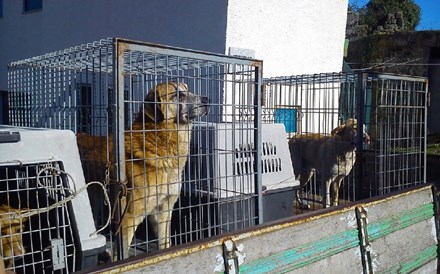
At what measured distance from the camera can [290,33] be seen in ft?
25.7

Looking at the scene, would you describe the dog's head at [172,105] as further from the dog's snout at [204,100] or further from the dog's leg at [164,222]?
the dog's leg at [164,222]

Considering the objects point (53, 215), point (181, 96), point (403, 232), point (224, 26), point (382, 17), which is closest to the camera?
point (53, 215)

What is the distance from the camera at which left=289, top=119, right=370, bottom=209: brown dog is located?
5656 mm

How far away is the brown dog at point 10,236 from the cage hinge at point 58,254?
21 centimetres

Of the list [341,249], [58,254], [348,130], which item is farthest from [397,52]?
[58,254]

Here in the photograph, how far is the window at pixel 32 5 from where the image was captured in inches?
424

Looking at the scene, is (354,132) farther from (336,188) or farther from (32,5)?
(32,5)

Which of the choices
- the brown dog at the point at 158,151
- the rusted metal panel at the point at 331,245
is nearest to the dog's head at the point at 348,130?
the rusted metal panel at the point at 331,245

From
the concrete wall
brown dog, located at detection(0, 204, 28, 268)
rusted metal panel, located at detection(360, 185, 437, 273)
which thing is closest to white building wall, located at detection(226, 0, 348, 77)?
the concrete wall

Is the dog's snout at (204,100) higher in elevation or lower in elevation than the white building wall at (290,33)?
lower

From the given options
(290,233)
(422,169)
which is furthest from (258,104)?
(422,169)

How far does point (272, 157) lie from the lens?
4117 mm

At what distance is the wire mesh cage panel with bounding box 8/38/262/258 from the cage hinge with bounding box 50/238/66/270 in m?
0.49

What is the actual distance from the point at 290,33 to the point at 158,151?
5.13 metres
